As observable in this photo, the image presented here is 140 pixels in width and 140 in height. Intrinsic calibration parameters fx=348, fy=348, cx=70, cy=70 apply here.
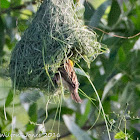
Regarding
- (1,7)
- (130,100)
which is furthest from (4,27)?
(130,100)

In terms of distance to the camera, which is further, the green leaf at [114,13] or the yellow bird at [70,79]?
the green leaf at [114,13]

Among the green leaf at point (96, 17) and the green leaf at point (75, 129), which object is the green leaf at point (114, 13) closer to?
the green leaf at point (96, 17)

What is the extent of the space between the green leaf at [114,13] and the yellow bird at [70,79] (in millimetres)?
790

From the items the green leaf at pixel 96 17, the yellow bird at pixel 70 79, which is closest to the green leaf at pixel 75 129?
the green leaf at pixel 96 17

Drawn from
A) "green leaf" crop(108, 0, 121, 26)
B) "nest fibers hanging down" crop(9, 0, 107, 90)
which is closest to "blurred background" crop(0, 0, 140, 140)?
"green leaf" crop(108, 0, 121, 26)

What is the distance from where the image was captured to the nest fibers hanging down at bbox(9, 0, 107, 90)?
1042mm

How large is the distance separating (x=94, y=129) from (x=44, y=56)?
966mm

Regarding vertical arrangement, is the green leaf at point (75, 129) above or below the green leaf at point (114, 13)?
below

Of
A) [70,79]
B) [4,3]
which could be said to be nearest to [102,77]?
[4,3]

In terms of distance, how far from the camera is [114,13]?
178cm

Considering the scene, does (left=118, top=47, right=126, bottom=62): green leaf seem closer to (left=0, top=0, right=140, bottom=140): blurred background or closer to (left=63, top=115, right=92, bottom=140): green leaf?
(left=0, top=0, right=140, bottom=140): blurred background

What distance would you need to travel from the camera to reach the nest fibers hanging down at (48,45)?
104cm

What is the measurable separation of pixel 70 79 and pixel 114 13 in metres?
0.88

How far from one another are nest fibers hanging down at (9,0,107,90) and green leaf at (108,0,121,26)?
665 millimetres
